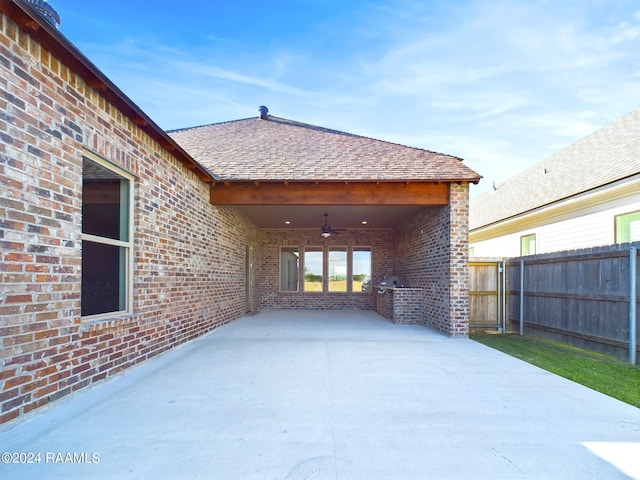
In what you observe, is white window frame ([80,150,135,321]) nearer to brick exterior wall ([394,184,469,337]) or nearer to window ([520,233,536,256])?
brick exterior wall ([394,184,469,337])

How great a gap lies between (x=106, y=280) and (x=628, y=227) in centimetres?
1056

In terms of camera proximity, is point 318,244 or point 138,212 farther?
point 318,244

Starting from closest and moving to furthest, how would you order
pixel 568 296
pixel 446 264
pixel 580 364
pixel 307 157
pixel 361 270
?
pixel 580 364, pixel 568 296, pixel 446 264, pixel 307 157, pixel 361 270

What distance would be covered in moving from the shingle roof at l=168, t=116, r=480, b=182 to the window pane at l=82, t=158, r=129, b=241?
2.70m

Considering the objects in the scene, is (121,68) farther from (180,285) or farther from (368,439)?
(368,439)

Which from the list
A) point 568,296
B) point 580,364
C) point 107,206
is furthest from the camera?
point 568,296

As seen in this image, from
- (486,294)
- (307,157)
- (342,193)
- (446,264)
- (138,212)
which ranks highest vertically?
(307,157)

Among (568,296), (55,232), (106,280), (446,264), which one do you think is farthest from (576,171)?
(55,232)

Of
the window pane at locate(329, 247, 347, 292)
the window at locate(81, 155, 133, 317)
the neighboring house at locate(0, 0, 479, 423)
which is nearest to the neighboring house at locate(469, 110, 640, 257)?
the neighboring house at locate(0, 0, 479, 423)

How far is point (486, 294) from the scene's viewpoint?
26.3 ft

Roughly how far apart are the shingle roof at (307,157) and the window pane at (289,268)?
15.8 feet

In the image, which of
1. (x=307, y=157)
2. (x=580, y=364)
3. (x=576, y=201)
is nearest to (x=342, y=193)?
(x=307, y=157)

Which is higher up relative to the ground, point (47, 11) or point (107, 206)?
point (47, 11)

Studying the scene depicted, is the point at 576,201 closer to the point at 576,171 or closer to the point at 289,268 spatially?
the point at 576,171
